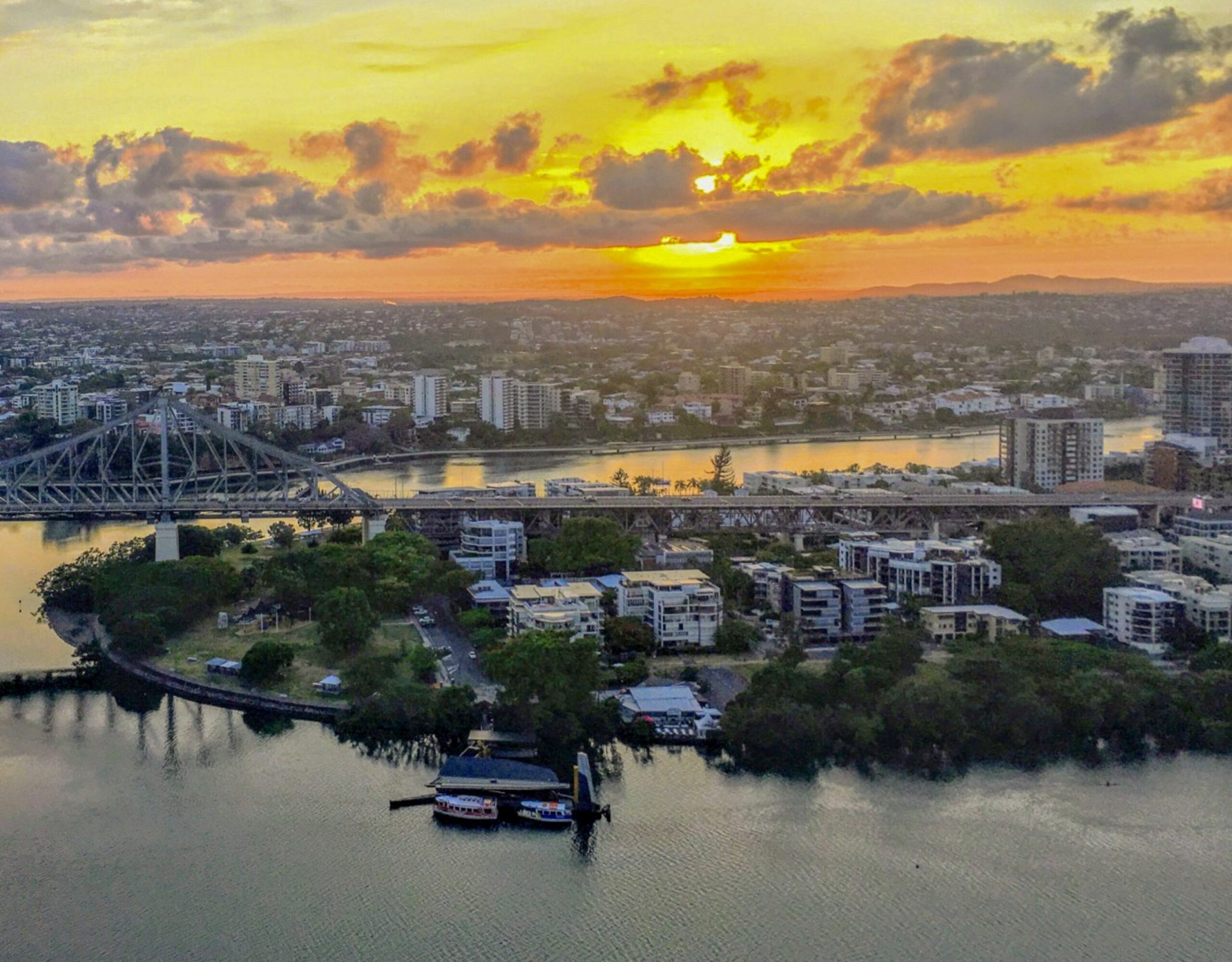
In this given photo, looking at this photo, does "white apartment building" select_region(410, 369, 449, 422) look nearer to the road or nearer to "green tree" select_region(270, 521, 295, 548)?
"green tree" select_region(270, 521, 295, 548)

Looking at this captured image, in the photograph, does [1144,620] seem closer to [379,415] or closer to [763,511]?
[763,511]

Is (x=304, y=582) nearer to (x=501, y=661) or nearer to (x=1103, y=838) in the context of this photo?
Result: (x=501, y=661)

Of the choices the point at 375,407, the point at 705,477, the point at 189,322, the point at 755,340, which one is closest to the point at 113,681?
the point at 705,477

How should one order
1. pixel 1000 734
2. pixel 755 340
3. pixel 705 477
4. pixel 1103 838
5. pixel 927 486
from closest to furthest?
pixel 1103 838 < pixel 1000 734 < pixel 927 486 < pixel 705 477 < pixel 755 340

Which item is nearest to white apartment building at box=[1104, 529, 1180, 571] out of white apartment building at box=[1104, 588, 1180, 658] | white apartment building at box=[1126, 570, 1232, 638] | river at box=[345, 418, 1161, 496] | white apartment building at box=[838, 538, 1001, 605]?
white apartment building at box=[1126, 570, 1232, 638]

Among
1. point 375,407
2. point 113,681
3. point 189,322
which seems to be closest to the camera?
point 113,681

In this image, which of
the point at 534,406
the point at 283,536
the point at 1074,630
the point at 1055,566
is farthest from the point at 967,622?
the point at 534,406
